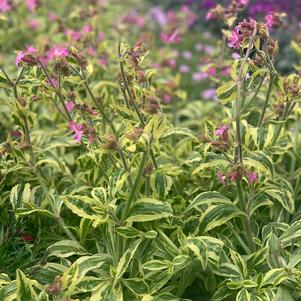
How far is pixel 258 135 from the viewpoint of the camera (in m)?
2.14

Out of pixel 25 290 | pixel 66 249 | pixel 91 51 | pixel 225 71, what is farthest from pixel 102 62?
pixel 25 290

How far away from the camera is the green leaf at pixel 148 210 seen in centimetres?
191

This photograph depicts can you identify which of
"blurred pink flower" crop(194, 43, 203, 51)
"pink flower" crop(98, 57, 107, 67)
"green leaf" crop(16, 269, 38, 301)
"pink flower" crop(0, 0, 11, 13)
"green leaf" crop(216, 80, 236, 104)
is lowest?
"blurred pink flower" crop(194, 43, 203, 51)

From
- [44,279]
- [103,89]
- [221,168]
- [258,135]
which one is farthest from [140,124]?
Result: [103,89]

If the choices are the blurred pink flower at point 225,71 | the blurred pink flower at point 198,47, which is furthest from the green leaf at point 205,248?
the blurred pink flower at point 198,47

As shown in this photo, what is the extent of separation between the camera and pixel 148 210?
6.35 feet

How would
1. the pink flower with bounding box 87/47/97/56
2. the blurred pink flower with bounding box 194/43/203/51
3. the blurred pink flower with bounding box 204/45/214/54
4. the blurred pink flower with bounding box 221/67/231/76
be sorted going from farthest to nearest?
the blurred pink flower with bounding box 194/43/203/51, the blurred pink flower with bounding box 204/45/214/54, the pink flower with bounding box 87/47/97/56, the blurred pink flower with bounding box 221/67/231/76

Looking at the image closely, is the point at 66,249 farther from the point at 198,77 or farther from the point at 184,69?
the point at 184,69

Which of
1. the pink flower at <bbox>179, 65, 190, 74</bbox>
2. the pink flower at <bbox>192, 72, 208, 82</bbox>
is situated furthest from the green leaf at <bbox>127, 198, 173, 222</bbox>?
the pink flower at <bbox>179, 65, 190, 74</bbox>

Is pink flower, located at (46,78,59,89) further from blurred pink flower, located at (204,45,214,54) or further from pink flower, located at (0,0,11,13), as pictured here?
blurred pink flower, located at (204,45,214,54)

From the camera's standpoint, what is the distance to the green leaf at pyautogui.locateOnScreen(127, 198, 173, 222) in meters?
1.91

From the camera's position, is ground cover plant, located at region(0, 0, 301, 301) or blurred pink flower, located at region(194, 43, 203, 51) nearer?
ground cover plant, located at region(0, 0, 301, 301)

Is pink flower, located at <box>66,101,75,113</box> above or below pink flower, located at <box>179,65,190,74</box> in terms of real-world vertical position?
above

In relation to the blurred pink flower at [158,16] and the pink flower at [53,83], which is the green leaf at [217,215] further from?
the blurred pink flower at [158,16]
